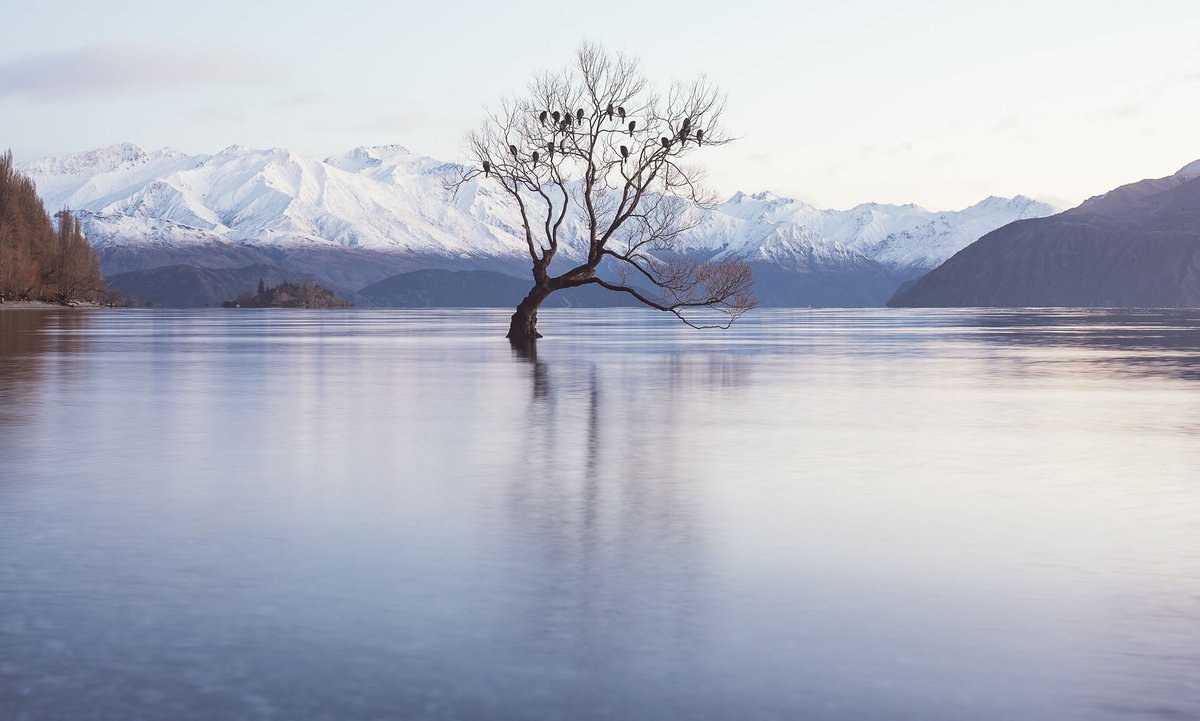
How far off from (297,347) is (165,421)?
38236 mm

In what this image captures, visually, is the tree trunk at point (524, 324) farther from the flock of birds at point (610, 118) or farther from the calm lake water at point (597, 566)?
the calm lake water at point (597, 566)

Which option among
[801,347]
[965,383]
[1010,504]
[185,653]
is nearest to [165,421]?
[1010,504]

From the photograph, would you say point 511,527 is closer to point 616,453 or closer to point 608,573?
point 608,573

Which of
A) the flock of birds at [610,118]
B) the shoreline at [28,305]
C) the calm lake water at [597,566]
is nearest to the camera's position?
the calm lake water at [597,566]

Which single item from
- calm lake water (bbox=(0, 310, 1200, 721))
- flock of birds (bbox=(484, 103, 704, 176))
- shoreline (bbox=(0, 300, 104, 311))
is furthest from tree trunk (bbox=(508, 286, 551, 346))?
shoreline (bbox=(0, 300, 104, 311))

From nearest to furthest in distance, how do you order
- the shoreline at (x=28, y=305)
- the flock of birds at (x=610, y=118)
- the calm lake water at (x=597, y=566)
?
the calm lake water at (x=597, y=566) < the flock of birds at (x=610, y=118) < the shoreline at (x=28, y=305)

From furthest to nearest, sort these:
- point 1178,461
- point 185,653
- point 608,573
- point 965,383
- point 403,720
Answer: point 965,383 → point 1178,461 → point 608,573 → point 185,653 → point 403,720

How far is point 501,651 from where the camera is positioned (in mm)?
7875

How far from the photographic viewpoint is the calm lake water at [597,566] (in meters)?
7.21

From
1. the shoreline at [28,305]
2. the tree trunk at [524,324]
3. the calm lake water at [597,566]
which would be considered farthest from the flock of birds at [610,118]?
the shoreline at [28,305]

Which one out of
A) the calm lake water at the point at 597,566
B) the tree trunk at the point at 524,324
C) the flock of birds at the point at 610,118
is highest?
the flock of birds at the point at 610,118

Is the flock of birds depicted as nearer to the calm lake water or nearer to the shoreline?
the calm lake water

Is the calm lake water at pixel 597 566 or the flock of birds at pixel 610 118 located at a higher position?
the flock of birds at pixel 610 118

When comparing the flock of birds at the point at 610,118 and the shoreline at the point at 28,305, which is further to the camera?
the shoreline at the point at 28,305
